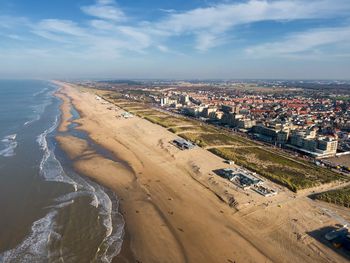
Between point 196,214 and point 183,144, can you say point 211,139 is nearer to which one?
point 183,144

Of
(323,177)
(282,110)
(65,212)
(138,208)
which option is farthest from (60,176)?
(282,110)

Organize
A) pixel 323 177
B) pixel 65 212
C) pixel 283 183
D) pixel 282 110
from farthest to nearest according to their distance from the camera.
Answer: pixel 282 110, pixel 323 177, pixel 283 183, pixel 65 212

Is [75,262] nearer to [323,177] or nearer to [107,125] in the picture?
[323,177]

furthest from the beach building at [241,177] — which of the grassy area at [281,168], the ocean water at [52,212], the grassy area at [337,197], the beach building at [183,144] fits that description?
the ocean water at [52,212]

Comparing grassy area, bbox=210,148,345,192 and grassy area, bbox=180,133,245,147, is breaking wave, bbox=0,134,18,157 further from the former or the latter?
grassy area, bbox=210,148,345,192

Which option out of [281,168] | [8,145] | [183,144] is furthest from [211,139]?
[8,145]

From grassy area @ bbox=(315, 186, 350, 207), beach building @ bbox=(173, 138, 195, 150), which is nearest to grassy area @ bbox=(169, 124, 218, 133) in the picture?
beach building @ bbox=(173, 138, 195, 150)

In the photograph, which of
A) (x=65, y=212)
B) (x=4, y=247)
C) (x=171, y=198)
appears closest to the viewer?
(x=4, y=247)

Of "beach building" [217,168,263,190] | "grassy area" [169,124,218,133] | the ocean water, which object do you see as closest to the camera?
the ocean water
